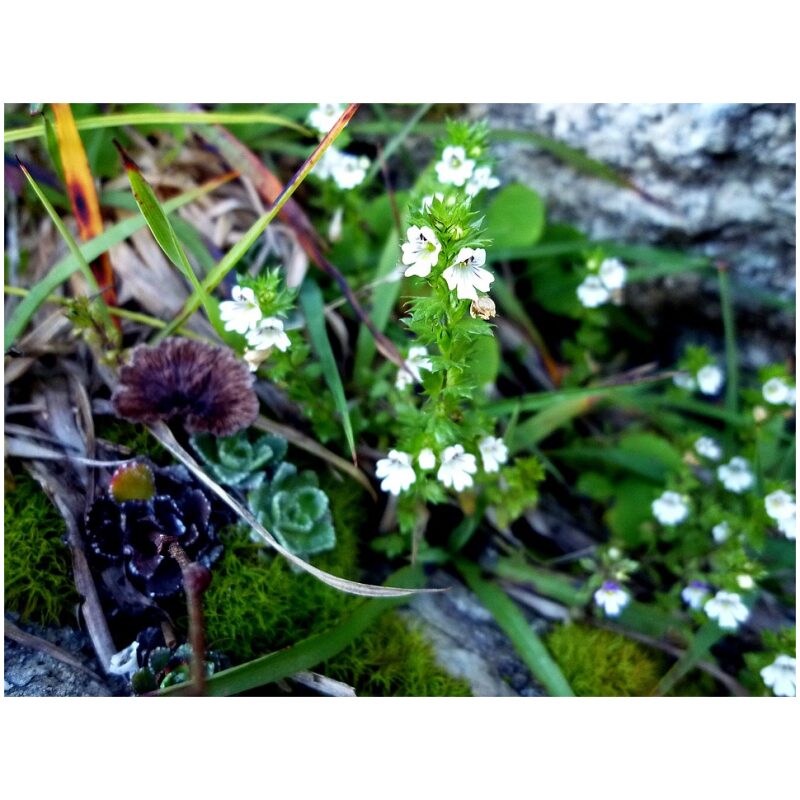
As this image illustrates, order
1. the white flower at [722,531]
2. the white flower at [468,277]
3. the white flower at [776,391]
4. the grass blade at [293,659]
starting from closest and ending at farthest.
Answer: the white flower at [468,277]
the grass blade at [293,659]
the white flower at [722,531]
the white flower at [776,391]

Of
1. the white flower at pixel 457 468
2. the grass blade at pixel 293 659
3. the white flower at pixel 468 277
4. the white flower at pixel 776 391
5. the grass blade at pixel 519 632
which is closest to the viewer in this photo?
the white flower at pixel 468 277

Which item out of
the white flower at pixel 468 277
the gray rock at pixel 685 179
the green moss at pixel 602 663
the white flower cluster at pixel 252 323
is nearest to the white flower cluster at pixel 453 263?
the white flower at pixel 468 277

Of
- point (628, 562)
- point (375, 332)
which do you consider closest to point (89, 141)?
point (375, 332)

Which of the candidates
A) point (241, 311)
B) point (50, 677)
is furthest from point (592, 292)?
point (50, 677)

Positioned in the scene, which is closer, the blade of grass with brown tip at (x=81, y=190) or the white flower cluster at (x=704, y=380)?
the blade of grass with brown tip at (x=81, y=190)

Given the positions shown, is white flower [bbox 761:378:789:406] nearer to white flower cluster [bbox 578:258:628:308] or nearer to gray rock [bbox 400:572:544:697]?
white flower cluster [bbox 578:258:628:308]

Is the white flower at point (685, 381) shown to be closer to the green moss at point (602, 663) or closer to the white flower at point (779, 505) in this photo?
the white flower at point (779, 505)

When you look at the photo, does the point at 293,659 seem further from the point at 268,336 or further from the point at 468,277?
the point at 468,277

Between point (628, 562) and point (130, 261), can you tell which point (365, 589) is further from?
point (130, 261)
